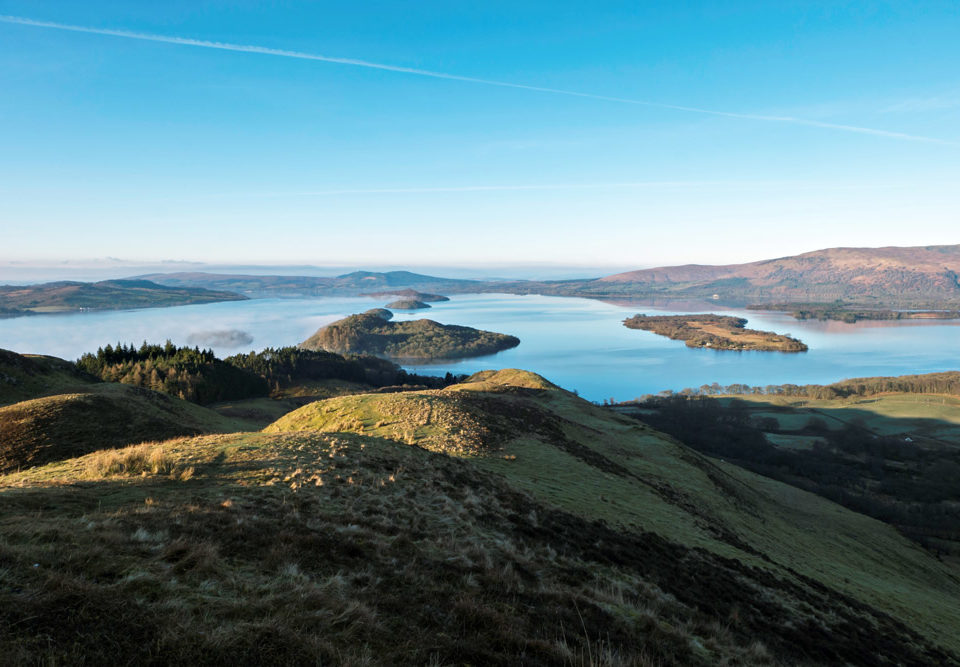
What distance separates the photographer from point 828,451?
85750mm

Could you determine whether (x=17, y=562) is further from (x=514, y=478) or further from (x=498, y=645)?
(x=514, y=478)

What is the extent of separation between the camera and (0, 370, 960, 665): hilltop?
558 centimetres

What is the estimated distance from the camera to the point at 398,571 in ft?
28.2

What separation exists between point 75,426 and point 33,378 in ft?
89.2

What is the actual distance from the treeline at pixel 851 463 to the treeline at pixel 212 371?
2474 inches

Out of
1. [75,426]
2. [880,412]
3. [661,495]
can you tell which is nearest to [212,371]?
[75,426]

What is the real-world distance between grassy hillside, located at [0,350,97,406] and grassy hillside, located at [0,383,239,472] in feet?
45.4

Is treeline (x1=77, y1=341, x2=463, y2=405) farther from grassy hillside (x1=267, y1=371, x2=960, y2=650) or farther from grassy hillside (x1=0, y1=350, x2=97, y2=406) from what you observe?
grassy hillside (x1=267, y1=371, x2=960, y2=650)

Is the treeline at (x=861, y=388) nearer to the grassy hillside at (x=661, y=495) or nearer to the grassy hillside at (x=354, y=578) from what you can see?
the grassy hillside at (x=661, y=495)

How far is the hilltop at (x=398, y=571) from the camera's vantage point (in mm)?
5578

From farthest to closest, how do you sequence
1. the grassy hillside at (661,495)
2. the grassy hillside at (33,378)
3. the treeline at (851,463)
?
the treeline at (851,463), the grassy hillside at (33,378), the grassy hillside at (661,495)

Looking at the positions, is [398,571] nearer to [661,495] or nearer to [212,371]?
[661,495]

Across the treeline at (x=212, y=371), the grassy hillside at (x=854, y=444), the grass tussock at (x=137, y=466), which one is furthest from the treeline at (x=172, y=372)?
the grassy hillside at (x=854, y=444)

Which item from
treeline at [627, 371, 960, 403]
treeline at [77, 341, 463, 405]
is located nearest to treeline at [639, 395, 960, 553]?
treeline at [627, 371, 960, 403]
